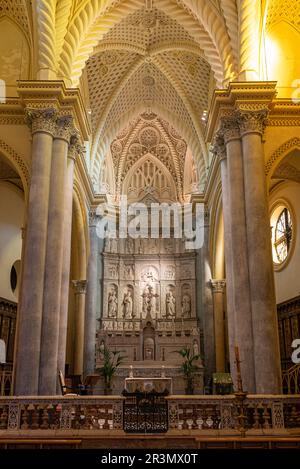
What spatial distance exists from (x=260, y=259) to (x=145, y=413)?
5.61m

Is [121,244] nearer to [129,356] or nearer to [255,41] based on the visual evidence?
[129,356]

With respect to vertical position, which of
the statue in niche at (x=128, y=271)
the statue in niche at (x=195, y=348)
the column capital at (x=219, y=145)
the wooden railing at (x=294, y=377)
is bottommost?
the wooden railing at (x=294, y=377)

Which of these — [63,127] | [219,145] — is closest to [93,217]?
[63,127]

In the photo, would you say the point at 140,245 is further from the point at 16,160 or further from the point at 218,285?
the point at 16,160

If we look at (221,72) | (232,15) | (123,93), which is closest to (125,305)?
(123,93)

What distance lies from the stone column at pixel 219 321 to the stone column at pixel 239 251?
27.5ft

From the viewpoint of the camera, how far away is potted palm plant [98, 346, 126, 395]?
70.9 ft

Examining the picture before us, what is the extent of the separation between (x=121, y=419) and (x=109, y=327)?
15461mm

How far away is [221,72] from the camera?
54.9 feet

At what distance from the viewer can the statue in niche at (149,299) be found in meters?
26.4

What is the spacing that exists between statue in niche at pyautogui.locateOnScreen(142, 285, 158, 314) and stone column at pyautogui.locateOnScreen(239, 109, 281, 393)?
13194 millimetres

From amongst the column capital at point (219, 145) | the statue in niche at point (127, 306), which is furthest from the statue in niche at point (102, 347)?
the column capital at point (219, 145)

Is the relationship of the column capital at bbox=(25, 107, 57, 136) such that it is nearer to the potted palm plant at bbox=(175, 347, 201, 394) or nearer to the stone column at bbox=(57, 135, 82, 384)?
the stone column at bbox=(57, 135, 82, 384)

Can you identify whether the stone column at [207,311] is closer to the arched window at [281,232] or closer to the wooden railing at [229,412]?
the arched window at [281,232]
